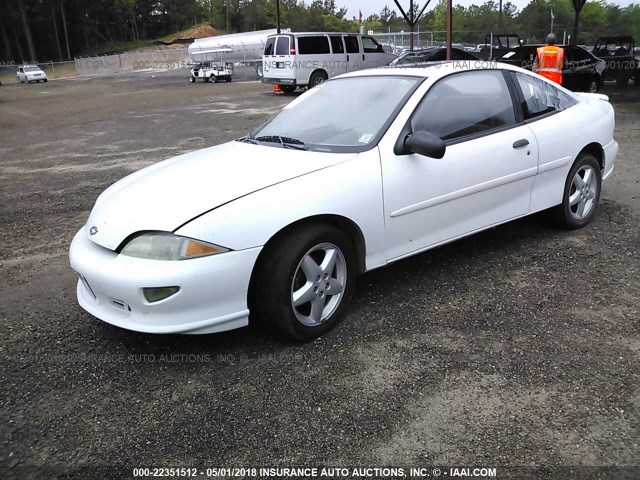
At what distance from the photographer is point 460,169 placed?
12.5 ft

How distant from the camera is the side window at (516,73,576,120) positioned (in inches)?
174

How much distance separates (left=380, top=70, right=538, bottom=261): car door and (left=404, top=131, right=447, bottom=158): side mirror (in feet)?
0.37

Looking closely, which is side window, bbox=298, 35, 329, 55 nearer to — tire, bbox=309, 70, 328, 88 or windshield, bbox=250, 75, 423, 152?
tire, bbox=309, 70, 328, 88

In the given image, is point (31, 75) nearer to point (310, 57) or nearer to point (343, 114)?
point (310, 57)

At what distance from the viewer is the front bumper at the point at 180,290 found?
9.29 feet

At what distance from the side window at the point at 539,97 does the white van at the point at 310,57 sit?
48.8ft

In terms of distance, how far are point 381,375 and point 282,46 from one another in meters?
18.2

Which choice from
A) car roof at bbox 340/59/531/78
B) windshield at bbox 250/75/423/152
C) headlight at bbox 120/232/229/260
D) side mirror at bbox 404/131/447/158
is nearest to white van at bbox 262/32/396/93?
car roof at bbox 340/59/531/78

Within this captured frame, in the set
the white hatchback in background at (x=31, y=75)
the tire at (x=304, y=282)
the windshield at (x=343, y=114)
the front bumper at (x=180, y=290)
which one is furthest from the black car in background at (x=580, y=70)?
the white hatchback in background at (x=31, y=75)

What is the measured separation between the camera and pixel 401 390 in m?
2.80

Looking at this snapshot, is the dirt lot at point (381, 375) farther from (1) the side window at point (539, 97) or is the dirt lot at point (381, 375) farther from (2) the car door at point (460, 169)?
(1) the side window at point (539, 97)

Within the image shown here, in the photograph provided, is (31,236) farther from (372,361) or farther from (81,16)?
(81,16)

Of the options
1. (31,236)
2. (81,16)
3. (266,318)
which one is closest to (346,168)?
(266,318)

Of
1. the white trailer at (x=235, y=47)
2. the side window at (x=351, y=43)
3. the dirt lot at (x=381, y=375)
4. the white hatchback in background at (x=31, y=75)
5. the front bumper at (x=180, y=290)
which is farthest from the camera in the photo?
the white hatchback in background at (x=31, y=75)
